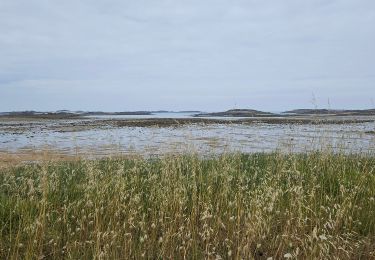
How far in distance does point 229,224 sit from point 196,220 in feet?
2.43

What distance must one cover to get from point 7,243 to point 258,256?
343 centimetres

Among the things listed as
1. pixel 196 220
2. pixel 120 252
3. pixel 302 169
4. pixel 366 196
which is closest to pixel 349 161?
pixel 302 169

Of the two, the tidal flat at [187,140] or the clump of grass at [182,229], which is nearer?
the clump of grass at [182,229]

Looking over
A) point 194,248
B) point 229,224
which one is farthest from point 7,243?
point 229,224

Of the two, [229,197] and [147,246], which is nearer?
[147,246]

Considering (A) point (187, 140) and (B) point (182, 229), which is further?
(A) point (187, 140)

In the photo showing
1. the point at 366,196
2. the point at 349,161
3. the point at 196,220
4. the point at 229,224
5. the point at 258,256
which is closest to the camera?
the point at 258,256

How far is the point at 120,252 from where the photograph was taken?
211 inches

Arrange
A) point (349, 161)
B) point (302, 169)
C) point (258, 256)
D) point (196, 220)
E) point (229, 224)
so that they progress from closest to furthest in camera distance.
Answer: point (258, 256) < point (229, 224) < point (196, 220) < point (302, 169) < point (349, 161)

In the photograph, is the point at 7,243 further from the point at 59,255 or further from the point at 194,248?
the point at 194,248

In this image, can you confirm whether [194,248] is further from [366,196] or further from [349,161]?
[349,161]

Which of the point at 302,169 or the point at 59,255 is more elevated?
the point at 302,169

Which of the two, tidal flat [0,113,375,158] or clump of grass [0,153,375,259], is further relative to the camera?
tidal flat [0,113,375,158]

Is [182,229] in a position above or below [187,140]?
below
